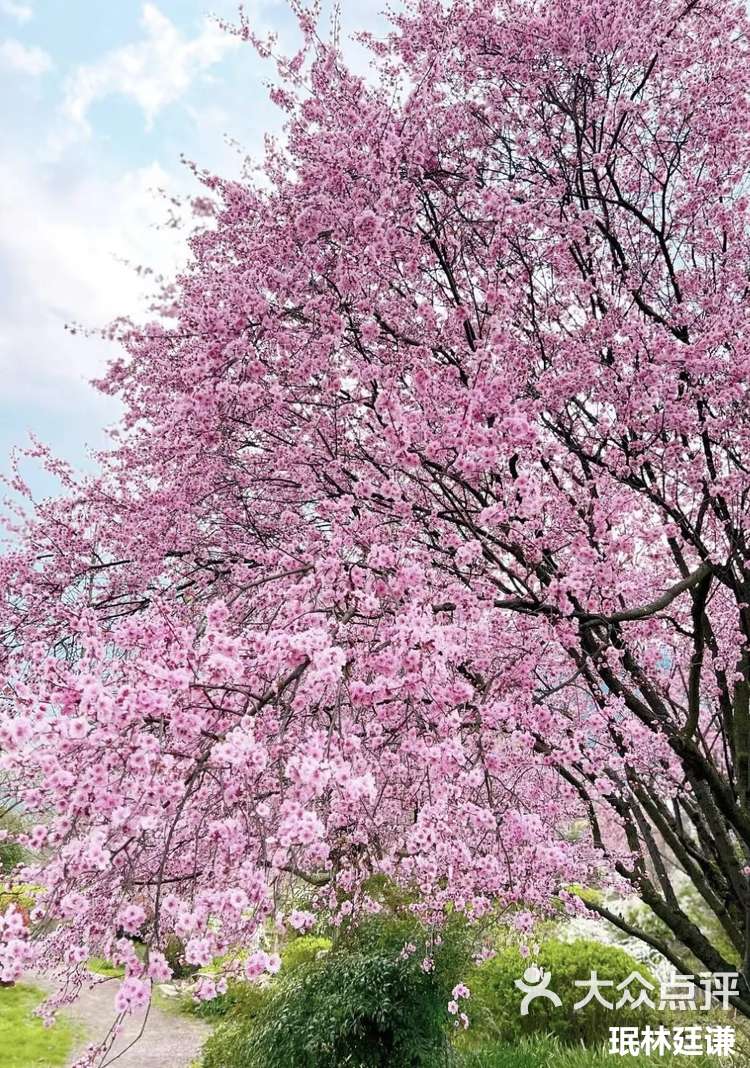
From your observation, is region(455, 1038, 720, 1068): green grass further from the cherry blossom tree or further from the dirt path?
the dirt path

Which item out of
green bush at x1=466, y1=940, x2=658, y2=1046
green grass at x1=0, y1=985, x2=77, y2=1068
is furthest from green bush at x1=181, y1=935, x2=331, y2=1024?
green grass at x1=0, y1=985, x2=77, y2=1068

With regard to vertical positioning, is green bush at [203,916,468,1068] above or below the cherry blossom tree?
below

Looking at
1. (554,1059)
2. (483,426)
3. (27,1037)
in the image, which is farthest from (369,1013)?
(27,1037)

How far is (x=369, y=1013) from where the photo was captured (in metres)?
6.29

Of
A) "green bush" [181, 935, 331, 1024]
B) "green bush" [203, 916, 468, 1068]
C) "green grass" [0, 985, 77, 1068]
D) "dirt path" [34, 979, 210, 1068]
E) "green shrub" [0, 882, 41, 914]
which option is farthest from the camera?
"dirt path" [34, 979, 210, 1068]

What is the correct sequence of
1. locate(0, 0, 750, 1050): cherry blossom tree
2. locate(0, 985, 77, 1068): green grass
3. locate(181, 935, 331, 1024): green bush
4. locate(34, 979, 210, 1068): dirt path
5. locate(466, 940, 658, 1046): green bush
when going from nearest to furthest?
1. locate(0, 0, 750, 1050): cherry blossom tree
2. locate(466, 940, 658, 1046): green bush
3. locate(181, 935, 331, 1024): green bush
4. locate(0, 985, 77, 1068): green grass
5. locate(34, 979, 210, 1068): dirt path

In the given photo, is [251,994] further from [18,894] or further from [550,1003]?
[18,894]

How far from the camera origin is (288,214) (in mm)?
5387

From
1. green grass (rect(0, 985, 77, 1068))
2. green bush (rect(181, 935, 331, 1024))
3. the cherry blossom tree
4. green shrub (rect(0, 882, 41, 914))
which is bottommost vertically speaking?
green grass (rect(0, 985, 77, 1068))

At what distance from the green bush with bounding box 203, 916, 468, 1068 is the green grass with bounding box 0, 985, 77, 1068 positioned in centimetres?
543

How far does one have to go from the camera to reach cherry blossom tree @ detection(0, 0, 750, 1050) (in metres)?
4.67

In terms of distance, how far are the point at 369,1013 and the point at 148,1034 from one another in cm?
758

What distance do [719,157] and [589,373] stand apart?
2.19 m

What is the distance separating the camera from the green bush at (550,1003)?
7.96 m
